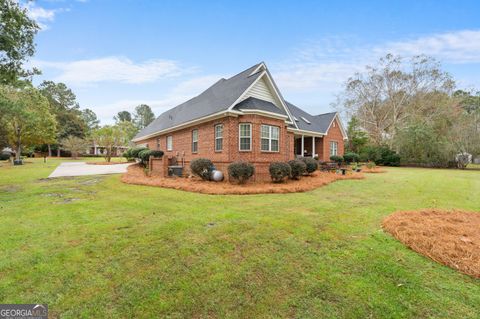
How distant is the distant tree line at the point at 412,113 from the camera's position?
25.3 metres

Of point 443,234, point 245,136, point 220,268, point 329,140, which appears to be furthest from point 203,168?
point 329,140

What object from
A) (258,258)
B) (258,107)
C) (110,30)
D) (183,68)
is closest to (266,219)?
(258,258)

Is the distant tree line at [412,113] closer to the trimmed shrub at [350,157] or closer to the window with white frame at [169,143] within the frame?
the trimmed shrub at [350,157]

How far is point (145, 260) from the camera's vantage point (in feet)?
12.0

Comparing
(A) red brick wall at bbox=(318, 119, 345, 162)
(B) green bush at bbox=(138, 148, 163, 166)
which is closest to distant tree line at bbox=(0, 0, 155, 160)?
(B) green bush at bbox=(138, 148, 163, 166)

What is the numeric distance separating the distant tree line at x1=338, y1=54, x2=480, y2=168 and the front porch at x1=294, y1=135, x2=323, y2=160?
11247 millimetres

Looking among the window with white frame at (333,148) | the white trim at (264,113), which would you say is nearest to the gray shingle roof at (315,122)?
the window with white frame at (333,148)

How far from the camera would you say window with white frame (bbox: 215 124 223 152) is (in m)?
12.7

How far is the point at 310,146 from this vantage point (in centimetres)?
2364

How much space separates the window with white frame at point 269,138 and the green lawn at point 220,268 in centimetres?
701

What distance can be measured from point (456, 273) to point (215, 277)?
3525 mm

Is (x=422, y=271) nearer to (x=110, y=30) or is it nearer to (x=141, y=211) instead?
(x=141, y=211)

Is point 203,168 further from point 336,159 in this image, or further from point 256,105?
point 336,159

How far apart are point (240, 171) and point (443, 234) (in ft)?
24.4
